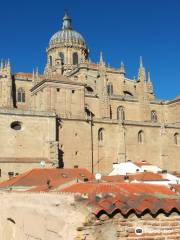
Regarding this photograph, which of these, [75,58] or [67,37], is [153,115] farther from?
[67,37]

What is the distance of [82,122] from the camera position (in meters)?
47.4

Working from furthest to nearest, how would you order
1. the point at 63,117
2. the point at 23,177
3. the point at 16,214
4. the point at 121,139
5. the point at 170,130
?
the point at 170,130 → the point at 121,139 → the point at 63,117 → the point at 23,177 → the point at 16,214

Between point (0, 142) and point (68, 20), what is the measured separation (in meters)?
42.2

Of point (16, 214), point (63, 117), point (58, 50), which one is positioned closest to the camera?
point (16, 214)

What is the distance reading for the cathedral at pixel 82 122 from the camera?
42.6 metres

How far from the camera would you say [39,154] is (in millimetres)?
43094

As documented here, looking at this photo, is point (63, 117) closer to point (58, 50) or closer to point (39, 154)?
point (39, 154)

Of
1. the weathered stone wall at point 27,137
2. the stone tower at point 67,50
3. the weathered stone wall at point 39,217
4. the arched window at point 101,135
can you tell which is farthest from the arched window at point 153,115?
the weathered stone wall at point 39,217

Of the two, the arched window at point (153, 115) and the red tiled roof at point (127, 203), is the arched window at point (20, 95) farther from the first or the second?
the red tiled roof at point (127, 203)

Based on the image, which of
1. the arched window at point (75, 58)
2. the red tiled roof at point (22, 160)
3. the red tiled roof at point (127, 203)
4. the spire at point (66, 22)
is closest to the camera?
the red tiled roof at point (127, 203)

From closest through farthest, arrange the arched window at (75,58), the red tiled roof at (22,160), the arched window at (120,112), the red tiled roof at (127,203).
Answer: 1. the red tiled roof at (127,203)
2. the red tiled roof at (22,160)
3. the arched window at (120,112)
4. the arched window at (75,58)

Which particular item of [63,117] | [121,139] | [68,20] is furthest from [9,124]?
[68,20]

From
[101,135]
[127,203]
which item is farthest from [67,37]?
[127,203]

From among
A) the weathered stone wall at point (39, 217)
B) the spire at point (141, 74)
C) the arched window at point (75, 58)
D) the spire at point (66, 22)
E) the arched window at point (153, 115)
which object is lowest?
the weathered stone wall at point (39, 217)
